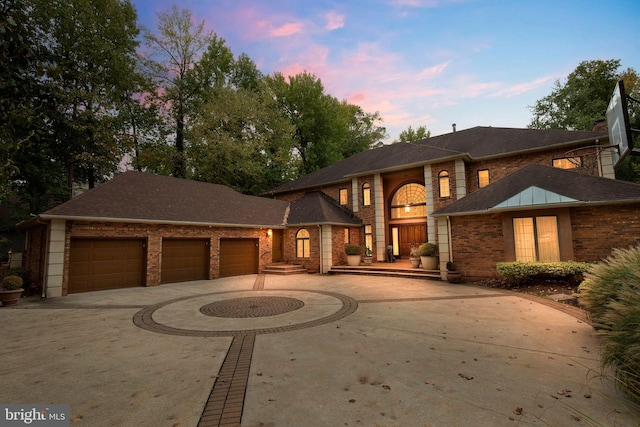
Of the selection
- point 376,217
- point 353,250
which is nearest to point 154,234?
point 353,250

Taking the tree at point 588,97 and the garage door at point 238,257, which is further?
the tree at point 588,97

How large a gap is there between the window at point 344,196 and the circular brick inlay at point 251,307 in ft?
39.1

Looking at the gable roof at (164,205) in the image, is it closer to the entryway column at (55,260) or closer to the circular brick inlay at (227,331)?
the entryway column at (55,260)

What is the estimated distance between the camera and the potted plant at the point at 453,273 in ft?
37.9

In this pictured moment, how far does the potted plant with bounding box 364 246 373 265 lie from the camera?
16922mm

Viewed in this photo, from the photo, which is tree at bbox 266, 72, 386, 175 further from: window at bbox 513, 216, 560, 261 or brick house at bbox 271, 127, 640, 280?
window at bbox 513, 216, 560, 261

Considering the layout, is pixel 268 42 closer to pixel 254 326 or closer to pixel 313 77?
pixel 254 326

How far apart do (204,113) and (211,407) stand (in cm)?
2524

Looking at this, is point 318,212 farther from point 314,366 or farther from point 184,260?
point 314,366

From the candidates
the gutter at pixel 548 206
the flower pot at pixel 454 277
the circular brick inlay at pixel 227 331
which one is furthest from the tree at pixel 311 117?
the circular brick inlay at pixel 227 331

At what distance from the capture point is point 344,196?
20156 millimetres

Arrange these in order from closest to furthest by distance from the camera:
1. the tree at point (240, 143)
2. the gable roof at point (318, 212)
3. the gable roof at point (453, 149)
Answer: the gable roof at point (453, 149) → the gable roof at point (318, 212) → the tree at point (240, 143)

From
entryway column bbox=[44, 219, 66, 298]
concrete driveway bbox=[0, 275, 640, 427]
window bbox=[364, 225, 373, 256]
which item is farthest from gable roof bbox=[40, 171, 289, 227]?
window bbox=[364, 225, 373, 256]

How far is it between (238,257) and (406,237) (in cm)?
1089
